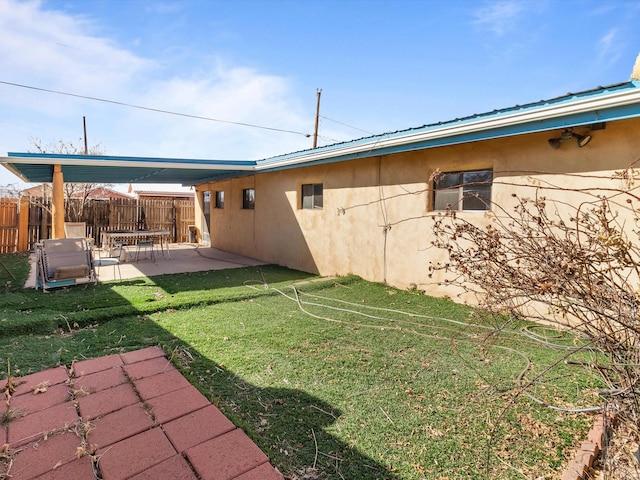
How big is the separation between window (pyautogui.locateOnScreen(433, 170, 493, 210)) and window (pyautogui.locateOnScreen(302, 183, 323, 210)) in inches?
136

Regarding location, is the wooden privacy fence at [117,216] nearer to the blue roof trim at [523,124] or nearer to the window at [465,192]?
the blue roof trim at [523,124]

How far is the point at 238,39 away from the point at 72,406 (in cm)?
1313

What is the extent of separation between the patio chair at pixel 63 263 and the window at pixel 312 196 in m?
5.32

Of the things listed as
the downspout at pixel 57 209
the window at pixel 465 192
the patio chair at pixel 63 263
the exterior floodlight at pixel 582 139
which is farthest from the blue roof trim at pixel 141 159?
the exterior floodlight at pixel 582 139

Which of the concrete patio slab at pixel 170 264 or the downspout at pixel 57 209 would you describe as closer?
the downspout at pixel 57 209

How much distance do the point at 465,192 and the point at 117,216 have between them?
15.3 metres

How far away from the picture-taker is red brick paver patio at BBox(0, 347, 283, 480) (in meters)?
1.82

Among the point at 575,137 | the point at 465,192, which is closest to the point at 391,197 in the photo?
the point at 465,192

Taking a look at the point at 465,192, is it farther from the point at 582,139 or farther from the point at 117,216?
the point at 117,216

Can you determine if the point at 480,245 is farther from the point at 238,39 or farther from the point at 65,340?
the point at 238,39

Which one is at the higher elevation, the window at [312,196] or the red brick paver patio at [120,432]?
the window at [312,196]

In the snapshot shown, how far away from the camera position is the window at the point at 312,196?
9.25 metres

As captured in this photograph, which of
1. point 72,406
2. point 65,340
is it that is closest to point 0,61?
point 65,340

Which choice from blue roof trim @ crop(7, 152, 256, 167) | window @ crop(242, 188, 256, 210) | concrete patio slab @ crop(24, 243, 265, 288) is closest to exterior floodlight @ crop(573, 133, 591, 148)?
blue roof trim @ crop(7, 152, 256, 167)
